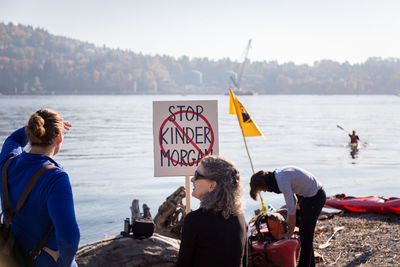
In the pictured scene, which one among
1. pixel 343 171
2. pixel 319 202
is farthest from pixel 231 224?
pixel 343 171

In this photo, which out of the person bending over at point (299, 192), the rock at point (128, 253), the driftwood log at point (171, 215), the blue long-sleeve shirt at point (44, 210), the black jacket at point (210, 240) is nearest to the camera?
the blue long-sleeve shirt at point (44, 210)

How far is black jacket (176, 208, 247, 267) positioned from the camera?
3039mm

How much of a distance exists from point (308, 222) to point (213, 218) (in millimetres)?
2939

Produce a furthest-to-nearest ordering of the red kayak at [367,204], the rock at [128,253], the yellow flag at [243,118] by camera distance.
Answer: the red kayak at [367,204] → the yellow flag at [243,118] → the rock at [128,253]

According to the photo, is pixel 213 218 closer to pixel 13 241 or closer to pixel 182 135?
pixel 13 241

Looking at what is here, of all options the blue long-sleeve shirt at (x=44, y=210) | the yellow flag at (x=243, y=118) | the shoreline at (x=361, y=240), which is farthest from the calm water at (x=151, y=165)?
the blue long-sleeve shirt at (x=44, y=210)

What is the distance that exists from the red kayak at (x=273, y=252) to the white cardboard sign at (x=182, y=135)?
52.5 inches

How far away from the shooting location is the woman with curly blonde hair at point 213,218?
3.05 m

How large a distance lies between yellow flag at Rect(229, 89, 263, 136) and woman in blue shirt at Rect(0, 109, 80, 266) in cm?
497

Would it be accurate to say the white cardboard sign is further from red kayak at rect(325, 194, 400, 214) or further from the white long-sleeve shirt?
red kayak at rect(325, 194, 400, 214)

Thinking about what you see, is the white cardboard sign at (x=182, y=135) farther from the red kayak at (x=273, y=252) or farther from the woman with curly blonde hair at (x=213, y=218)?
the woman with curly blonde hair at (x=213, y=218)

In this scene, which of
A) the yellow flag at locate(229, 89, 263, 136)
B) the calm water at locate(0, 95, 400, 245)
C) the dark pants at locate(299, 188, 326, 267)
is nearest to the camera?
the dark pants at locate(299, 188, 326, 267)

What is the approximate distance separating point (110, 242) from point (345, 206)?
21.7 feet

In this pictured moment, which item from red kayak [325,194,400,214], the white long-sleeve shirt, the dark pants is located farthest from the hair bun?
red kayak [325,194,400,214]
